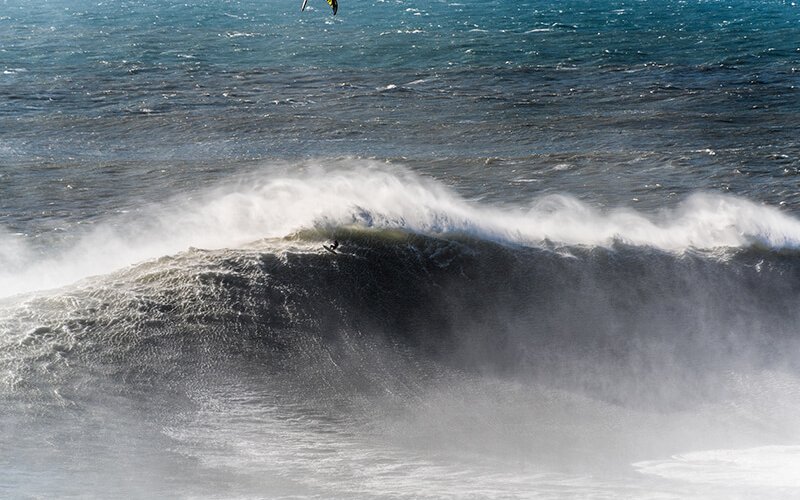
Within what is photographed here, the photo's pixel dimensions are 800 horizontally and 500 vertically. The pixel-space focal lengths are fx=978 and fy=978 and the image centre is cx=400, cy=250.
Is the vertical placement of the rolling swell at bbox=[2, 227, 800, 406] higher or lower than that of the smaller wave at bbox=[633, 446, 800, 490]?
higher

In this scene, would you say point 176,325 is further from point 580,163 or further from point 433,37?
point 433,37

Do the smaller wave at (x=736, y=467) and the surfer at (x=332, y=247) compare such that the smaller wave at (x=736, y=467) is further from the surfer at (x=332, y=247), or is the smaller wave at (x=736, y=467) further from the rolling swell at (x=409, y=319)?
the surfer at (x=332, y=247)

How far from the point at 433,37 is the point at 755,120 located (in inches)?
534

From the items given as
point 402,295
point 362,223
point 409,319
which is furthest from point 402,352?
point 362,223

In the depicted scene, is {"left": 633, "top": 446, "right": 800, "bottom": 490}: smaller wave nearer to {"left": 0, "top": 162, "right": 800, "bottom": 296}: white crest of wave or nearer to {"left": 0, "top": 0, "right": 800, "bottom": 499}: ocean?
{"left": 0, "top": 0, "right": 800, "bottom": 499}: ocean

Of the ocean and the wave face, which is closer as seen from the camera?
the wave face

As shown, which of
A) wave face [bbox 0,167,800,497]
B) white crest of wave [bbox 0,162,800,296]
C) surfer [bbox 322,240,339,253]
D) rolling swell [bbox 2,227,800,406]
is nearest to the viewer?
wave face [bbox 0,167,800,497]

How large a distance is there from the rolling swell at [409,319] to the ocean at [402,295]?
0.04 meters

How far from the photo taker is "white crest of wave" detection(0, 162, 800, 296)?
13781mm

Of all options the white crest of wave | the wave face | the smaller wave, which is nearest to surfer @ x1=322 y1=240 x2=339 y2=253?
the wave face

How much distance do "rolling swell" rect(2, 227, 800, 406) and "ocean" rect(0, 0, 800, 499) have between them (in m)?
0.04

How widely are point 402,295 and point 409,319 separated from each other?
0.48 m

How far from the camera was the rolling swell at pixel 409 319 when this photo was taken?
10.8 metres

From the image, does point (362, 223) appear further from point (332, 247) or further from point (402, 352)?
A: point (402, 352)
